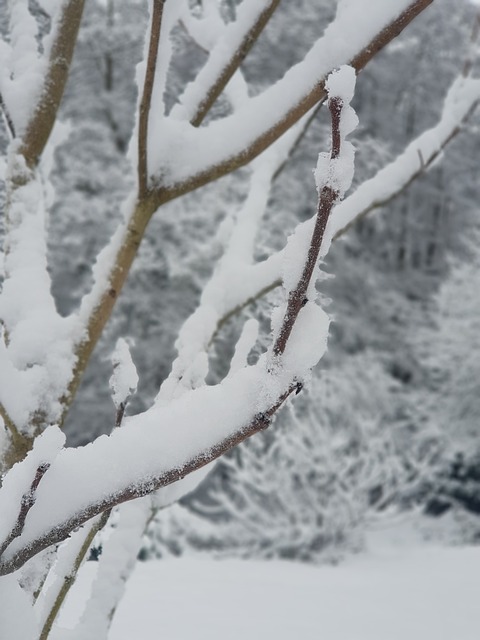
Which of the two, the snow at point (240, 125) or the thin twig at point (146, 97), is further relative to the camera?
the snow at point (240, 125)

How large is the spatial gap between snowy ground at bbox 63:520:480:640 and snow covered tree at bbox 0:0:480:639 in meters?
0.91

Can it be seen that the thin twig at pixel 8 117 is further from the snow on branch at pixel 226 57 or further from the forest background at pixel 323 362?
the forest background at pixel 323 362

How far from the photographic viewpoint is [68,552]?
965 millimetres

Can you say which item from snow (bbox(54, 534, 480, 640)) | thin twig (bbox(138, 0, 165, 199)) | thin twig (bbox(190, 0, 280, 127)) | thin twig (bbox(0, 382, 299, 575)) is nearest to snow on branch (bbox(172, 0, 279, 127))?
thin twig (bbox(190, 0, 280, 127))

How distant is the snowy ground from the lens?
6.93 feet

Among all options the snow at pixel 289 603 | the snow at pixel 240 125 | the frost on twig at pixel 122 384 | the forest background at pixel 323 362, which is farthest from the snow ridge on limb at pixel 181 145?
the forest background at pixel 323 362

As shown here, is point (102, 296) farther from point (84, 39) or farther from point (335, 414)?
point (84, 39)

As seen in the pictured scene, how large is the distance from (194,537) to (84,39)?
823 centimetres

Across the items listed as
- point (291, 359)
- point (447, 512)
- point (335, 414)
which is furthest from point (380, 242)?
point (291, 359)

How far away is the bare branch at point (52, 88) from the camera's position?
4.06ft

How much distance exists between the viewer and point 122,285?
1230 millimetres

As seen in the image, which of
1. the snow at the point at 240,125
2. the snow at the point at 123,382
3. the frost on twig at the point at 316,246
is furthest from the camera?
the snow at the point at 240,125

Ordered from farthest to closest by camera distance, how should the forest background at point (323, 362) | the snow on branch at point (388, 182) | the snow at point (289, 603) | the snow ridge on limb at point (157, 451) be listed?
1. the forest background at point (323, 362)
2. the snow at point (289, 603)
3. the snow on branch at point (388, 182)
4. the snow ridge on limb at point (157, 451)

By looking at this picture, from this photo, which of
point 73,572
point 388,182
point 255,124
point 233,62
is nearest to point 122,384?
point 73,572
